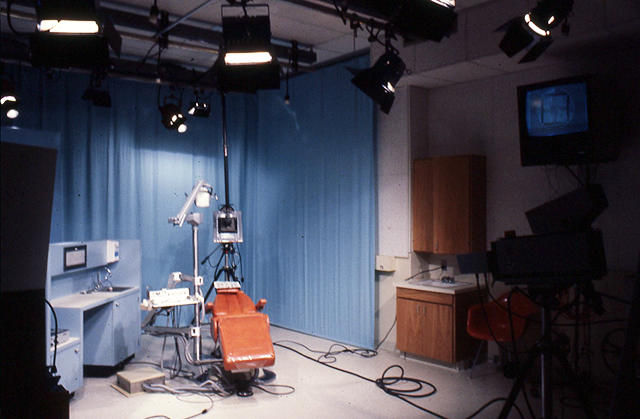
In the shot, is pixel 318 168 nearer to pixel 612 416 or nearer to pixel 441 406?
pixel 441 406

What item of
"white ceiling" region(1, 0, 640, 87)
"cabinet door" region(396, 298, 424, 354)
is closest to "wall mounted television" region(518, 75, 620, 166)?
"white ceiling" region(1, 0, 640, 87)

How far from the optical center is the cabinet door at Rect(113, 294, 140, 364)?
4328 mm

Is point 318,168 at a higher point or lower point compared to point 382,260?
higher

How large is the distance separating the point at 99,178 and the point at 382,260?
10.7ft

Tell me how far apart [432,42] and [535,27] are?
1.43 meters

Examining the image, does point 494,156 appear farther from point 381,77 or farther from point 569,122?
point 381,77

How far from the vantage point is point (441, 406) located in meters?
3.56

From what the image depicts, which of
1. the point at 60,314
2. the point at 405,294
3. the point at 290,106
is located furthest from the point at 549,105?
the point at 60,314

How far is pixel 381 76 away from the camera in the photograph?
11.5 feet

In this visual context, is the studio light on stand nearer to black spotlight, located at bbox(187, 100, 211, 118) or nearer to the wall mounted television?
the wall mounted television

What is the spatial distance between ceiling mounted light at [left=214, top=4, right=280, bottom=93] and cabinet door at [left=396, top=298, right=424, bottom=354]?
245 cm

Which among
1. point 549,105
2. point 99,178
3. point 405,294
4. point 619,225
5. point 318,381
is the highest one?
point 549,105

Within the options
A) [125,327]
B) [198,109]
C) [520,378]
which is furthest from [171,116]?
[520,378]

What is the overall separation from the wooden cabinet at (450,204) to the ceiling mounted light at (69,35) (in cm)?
309
